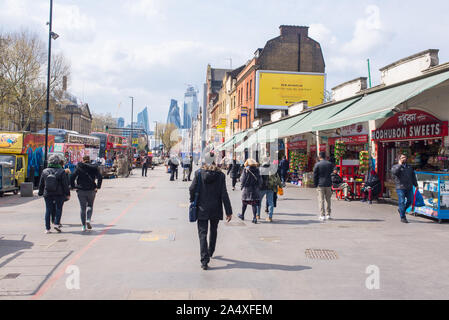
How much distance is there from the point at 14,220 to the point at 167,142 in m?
110

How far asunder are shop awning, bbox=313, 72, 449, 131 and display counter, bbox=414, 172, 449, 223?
2.07 meters

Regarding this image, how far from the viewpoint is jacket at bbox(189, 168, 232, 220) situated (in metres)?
6.24

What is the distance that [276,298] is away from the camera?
477 cm

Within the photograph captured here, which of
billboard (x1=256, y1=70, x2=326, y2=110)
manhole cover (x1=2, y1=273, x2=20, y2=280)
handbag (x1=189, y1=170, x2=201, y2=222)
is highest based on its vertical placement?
billboard (x1=256, y1=70, x2=326, y2=110)

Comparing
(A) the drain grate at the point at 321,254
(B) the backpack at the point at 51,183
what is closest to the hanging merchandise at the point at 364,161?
(A) the drain grate at the point at 321,254

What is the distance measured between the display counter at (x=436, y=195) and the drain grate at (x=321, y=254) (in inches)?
195

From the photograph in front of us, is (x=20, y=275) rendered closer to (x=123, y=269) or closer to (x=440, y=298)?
(x=123, y=269)

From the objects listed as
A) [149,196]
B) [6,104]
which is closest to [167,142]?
[6,104]

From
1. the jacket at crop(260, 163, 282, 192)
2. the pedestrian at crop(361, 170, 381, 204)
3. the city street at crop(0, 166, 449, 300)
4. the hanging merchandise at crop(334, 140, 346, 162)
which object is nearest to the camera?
the city street at crop(0, 166, 449, 300)

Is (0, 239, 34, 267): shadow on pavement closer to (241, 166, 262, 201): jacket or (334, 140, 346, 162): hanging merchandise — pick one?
(241, 166, 262, 201): jacket

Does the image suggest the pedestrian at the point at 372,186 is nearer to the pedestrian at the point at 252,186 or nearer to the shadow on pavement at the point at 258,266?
the pedestrian at the point at 252,186

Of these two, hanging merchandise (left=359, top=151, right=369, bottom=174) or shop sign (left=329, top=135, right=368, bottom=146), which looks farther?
shop sign (left=329, top=135, right=368, bottom=146)

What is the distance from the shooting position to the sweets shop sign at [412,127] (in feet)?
40.2

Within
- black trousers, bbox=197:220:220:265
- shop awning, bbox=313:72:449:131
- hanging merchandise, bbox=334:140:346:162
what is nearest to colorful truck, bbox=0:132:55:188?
shop awning, bbox=313:72:449:131
